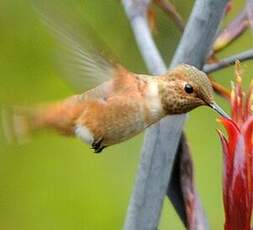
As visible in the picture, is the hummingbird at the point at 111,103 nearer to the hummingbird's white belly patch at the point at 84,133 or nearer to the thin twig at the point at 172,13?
the hummingbird's white belly patch at the point at 84,133

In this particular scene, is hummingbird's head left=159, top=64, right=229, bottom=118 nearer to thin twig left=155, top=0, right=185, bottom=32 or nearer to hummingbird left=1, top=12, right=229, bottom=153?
hummingbird left=1, top=12, right=229, bottom=153

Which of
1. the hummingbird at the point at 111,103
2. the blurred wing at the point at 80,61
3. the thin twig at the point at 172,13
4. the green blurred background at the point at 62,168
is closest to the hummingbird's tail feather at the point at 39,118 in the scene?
the hummingbird at the point at 111,103

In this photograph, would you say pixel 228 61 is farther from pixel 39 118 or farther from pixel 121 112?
pixel 39 118

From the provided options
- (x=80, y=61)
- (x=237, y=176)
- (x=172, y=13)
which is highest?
(x=172, y=13)

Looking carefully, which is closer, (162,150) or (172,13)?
(162,150)

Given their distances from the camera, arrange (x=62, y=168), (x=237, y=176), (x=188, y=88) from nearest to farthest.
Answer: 1. (x=237, y=176)
2. (x=188, y=88)
3. (x=62, y=168)

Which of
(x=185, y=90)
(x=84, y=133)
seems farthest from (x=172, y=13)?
(x=84, y=133)

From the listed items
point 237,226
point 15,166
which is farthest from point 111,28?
point 237,226

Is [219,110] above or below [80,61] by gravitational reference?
below
